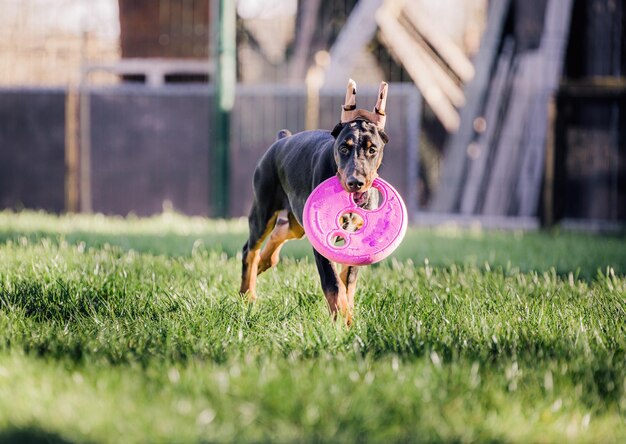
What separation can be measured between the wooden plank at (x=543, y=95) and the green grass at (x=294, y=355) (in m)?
6.19

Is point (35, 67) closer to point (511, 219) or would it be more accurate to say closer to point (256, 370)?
point (511, 219)

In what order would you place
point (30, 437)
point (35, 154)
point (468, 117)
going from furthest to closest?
point (468, 117), point (35, 154), point (30, 437)

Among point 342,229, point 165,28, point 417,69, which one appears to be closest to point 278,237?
point 342,229

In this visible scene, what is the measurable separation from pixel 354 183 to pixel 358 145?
0.65 feet

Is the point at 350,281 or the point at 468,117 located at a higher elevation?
the point at 468,117

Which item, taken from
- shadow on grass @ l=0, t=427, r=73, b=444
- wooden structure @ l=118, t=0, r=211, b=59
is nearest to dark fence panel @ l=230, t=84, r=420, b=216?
wooden structure @ l=118, t=0, r=211, b=59

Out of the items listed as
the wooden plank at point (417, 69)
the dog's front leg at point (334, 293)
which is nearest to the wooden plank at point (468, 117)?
the wooden plank at point (417, 69)

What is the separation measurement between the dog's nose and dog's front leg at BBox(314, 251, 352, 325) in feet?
1.58

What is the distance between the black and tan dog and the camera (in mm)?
3811

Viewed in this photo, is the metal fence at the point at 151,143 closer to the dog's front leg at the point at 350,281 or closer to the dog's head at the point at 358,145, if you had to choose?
the dog's front leg at the point at 350,281

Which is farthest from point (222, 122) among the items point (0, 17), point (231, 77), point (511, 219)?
point (0, 17)

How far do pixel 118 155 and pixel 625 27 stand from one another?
751 centimetres

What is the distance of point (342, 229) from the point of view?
405 centimetres

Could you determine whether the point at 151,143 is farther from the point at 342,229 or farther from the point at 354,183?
the point at 354,183
